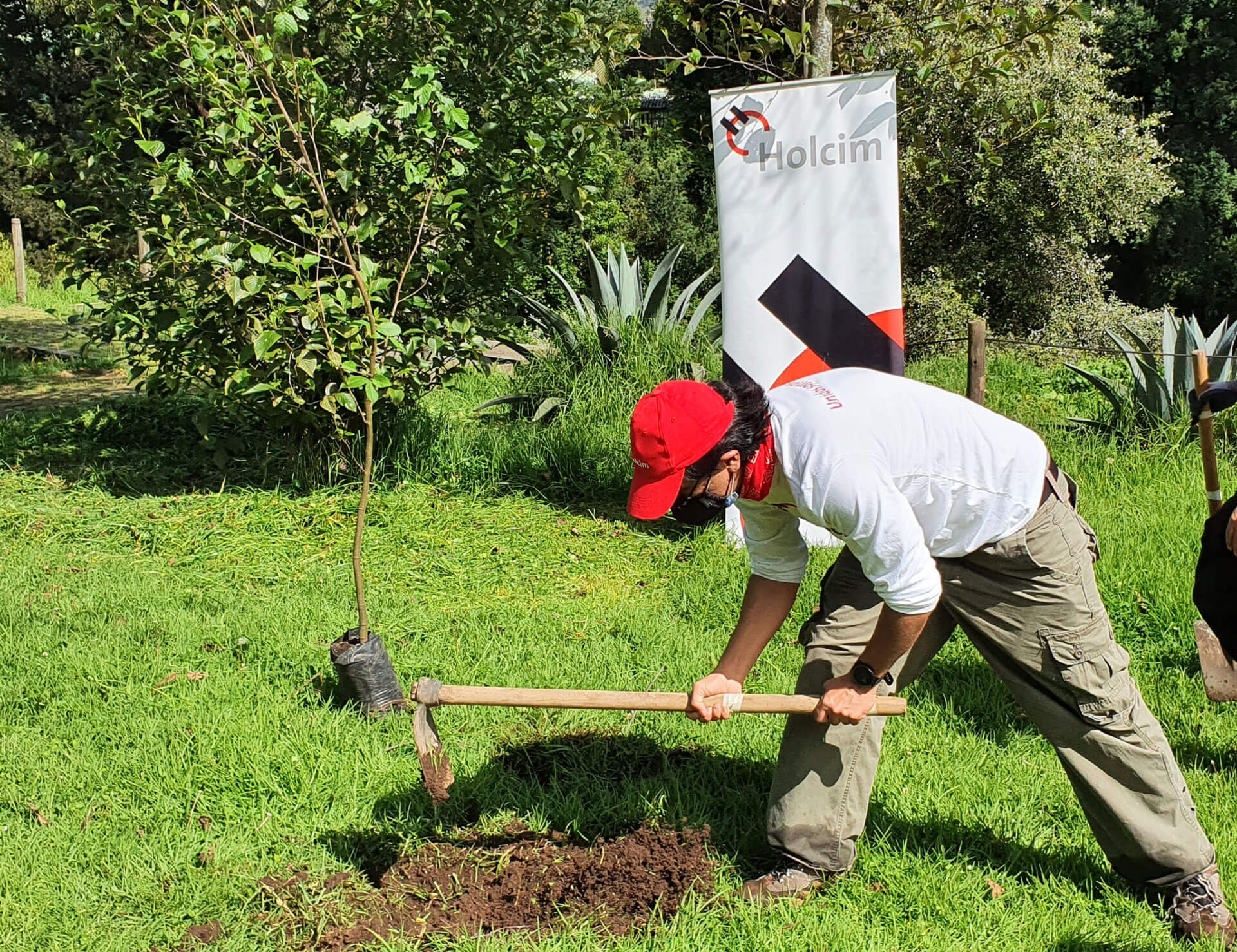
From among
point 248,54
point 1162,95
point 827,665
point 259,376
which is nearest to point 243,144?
point 248,54

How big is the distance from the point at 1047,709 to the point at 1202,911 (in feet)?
2.17

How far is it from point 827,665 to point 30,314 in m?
17.2

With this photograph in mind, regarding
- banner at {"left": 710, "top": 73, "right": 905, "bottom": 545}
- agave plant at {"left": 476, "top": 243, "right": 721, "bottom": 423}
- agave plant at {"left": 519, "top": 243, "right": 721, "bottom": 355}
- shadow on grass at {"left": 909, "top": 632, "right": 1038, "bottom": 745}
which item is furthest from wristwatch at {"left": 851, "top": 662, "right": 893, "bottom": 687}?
agave plant at {"left": 519, "top": 243, "right": 721, "bottom": 355}

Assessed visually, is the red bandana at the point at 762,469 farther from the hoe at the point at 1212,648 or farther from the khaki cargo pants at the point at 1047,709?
the hoe at the point at 1212,648

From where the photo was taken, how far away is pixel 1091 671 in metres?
2.80

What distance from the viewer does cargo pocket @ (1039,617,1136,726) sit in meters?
2.80

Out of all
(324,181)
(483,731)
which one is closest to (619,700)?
(483,731)

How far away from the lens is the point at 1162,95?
21.5 meters

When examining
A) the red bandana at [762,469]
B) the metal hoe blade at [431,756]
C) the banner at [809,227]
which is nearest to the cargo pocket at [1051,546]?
the red bandana at [762,469]

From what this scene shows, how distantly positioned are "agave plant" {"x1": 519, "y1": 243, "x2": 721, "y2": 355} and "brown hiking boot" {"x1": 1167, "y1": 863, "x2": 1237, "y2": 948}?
511 centimetres

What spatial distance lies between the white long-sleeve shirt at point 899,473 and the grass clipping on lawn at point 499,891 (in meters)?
1.13

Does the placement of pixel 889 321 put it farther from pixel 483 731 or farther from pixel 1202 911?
pixel 1202 911

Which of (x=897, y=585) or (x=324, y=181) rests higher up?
(x=324, y=181)

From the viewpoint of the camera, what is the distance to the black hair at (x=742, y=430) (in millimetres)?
2498
